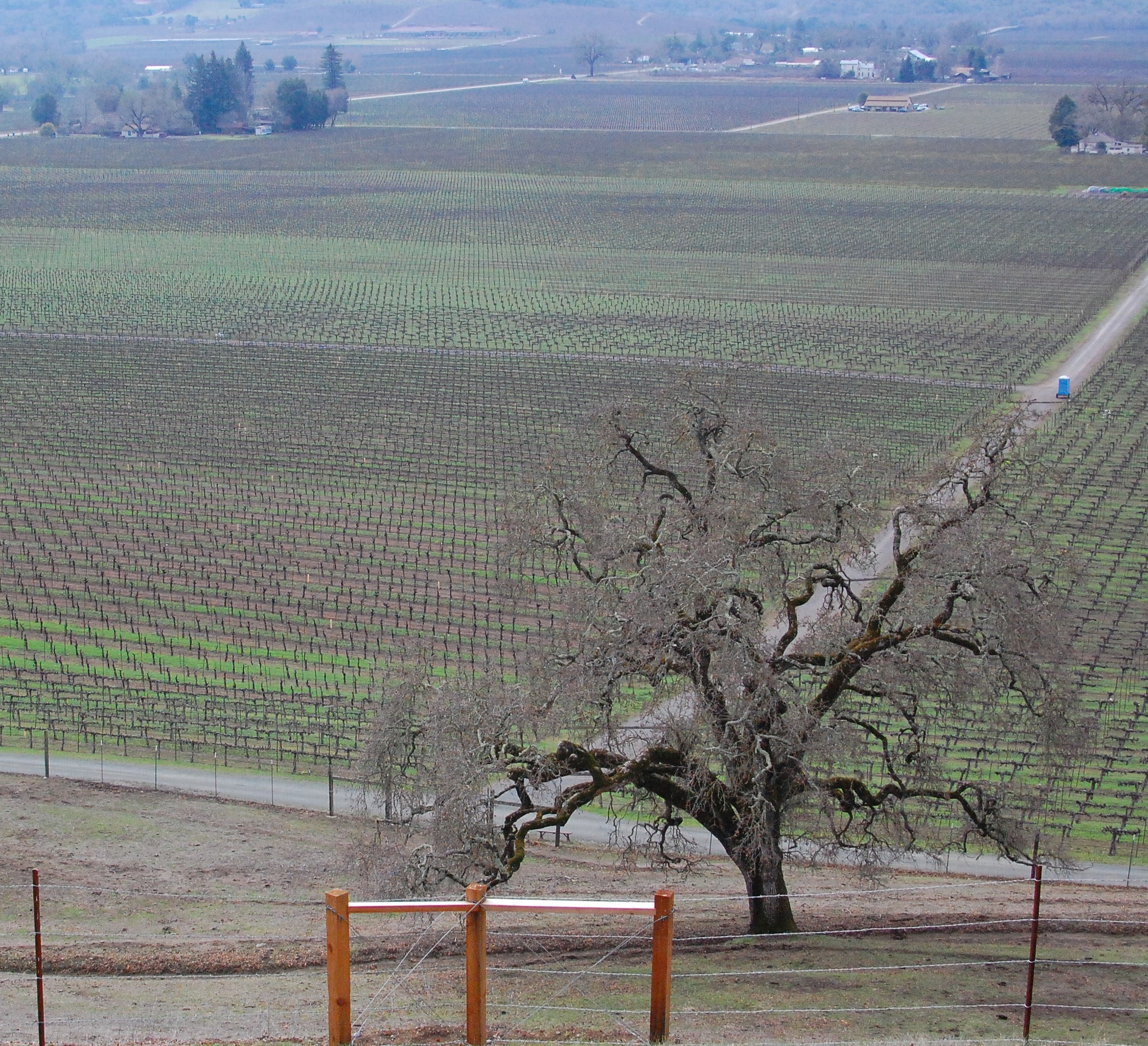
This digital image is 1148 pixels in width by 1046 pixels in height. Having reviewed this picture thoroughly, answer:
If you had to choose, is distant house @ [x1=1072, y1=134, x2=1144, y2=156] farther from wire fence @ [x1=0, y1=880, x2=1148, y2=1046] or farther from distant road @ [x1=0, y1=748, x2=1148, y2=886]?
wire fence @ [x1=0, y1=880, x2=1148, y2=1046]

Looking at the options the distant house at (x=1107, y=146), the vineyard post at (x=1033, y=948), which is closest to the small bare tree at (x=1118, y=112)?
the distant house at (x=1107, y=146)

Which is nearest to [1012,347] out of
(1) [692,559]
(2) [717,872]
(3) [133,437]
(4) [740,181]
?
(3) [133,437]

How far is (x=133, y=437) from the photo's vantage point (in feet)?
190

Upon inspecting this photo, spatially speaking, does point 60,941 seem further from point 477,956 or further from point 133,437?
point 133,437

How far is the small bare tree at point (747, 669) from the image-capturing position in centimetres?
1858

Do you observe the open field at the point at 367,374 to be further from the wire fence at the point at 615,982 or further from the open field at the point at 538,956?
the wire fence at the point at 615,982

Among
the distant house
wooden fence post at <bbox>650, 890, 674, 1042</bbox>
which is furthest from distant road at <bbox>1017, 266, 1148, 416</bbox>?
the distant house

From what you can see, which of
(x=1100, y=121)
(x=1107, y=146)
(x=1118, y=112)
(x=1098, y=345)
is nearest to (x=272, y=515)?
(x=1098, y=345)

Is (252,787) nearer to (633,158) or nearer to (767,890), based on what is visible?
(767,890)

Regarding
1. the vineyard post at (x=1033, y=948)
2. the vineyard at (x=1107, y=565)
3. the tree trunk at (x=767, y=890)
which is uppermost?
the vineyard post at (x=1033, y=948)

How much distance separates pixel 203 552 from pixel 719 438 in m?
24.9

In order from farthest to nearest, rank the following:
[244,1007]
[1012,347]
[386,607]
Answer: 1. [1012,347]
2. [386,607]
3. [244,1007]

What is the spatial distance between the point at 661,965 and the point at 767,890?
730cm

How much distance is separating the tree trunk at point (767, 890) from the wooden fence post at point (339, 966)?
7.58 m
